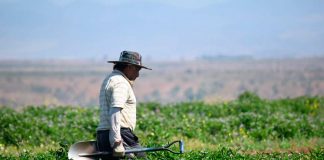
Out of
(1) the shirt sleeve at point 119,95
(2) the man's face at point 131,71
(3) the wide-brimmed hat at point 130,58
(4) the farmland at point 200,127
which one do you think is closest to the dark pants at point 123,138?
(4) the farmland at point 200,127

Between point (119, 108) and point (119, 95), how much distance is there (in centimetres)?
17

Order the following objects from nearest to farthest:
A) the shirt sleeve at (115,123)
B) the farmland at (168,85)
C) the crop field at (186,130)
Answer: the shirt sleeve at (115,123) → the crop field at (186,130) → the farmland at (168,85)

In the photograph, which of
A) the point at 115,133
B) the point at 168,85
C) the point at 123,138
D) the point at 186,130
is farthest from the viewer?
the point at 168,85

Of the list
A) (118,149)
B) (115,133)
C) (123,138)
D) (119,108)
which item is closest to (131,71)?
(119,108)

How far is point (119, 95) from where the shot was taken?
1021 centimetres

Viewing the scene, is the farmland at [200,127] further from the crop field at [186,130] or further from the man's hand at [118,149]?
the man's hand at [118,149]

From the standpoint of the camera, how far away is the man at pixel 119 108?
1012 centimetres

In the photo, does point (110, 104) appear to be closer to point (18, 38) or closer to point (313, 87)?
point (313, 87)

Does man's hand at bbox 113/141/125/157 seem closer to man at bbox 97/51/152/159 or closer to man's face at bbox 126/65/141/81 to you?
man at bbox 97/51/152/159

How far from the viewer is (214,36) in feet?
636

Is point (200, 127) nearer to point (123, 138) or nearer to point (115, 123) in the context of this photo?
point (123, 138)

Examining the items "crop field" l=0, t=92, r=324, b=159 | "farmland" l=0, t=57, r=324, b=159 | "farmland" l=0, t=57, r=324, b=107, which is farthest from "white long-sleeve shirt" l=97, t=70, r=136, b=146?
"farmland" l=0, t=57, r=324, b=107

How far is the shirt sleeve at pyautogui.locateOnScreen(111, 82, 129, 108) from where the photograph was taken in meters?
10.1

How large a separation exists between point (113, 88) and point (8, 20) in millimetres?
181533
